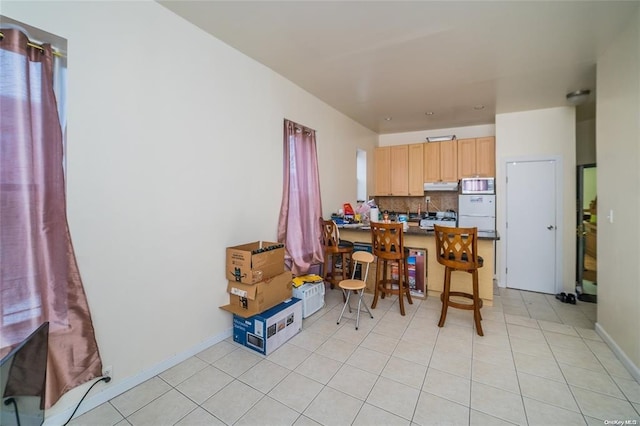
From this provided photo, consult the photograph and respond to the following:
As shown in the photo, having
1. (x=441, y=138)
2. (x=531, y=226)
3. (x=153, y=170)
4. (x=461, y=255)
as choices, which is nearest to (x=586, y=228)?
(x=531, y=226)

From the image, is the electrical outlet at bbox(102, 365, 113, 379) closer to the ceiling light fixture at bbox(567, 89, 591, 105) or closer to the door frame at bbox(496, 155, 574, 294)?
the door frame at bbox(496, 155, 574, 294)

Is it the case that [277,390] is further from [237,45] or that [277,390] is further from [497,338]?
[237,45]

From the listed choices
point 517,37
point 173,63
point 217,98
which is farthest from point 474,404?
point 173,63

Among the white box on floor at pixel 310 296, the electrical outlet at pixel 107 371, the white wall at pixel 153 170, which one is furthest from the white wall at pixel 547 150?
the electrical outlet at pixel 107 371

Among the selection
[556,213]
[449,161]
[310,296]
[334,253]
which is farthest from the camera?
[449,161]

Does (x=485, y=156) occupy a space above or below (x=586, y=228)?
above

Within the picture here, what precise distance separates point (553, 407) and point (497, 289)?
2.84 m

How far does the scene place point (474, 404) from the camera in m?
1.78

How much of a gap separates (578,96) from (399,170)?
2830 mm

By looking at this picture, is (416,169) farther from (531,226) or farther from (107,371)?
(107,371)

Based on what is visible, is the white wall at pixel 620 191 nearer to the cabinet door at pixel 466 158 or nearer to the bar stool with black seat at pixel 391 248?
the bar stool with black seat at pixel 391 248

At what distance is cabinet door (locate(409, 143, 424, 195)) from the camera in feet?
17.8

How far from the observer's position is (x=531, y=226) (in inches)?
167

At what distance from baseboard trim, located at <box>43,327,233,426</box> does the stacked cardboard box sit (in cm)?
41
